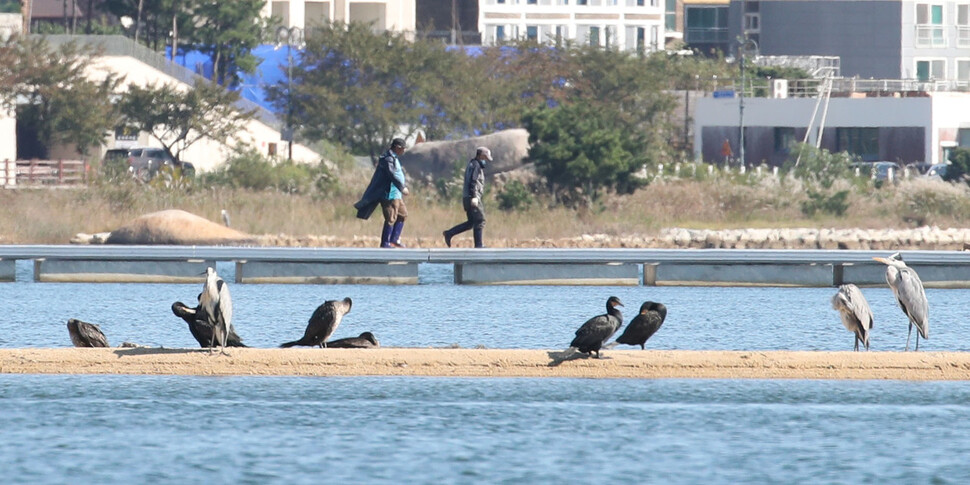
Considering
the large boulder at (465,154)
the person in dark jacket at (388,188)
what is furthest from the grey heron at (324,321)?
the large boulder at (465,154)

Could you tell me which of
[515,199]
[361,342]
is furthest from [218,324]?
[515,199]

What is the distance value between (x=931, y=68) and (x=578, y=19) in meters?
21.0

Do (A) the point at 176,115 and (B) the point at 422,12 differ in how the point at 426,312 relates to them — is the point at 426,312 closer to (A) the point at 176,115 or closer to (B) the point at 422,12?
(A) the point at 176,115

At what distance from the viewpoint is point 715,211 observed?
36.8 metres

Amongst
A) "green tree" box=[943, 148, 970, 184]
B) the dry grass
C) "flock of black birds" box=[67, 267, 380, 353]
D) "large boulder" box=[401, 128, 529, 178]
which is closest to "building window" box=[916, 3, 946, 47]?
"green tree" box=[943, 148, 970, 184]

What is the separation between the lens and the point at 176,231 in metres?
31.4

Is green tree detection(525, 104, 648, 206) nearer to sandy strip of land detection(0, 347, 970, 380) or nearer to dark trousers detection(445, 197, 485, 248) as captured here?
dark trousers detection(445, 197, 485, 248)

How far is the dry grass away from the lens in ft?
109

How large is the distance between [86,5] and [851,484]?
3362 inches

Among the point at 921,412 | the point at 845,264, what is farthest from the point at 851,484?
the point at 845,264

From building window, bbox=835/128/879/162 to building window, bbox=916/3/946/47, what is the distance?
20.6m

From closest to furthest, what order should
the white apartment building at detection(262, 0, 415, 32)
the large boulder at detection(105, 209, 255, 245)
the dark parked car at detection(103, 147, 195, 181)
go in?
the large boulder at detection(105, 209, 255, 245), the dark parked car at detection(103, 147, 195, 181), the white apartment building at detection(262, 0, 415, 32)

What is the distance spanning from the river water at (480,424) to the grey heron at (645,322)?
0.40 meters

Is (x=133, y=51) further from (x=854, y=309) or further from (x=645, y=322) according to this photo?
(x=854, y=309)
